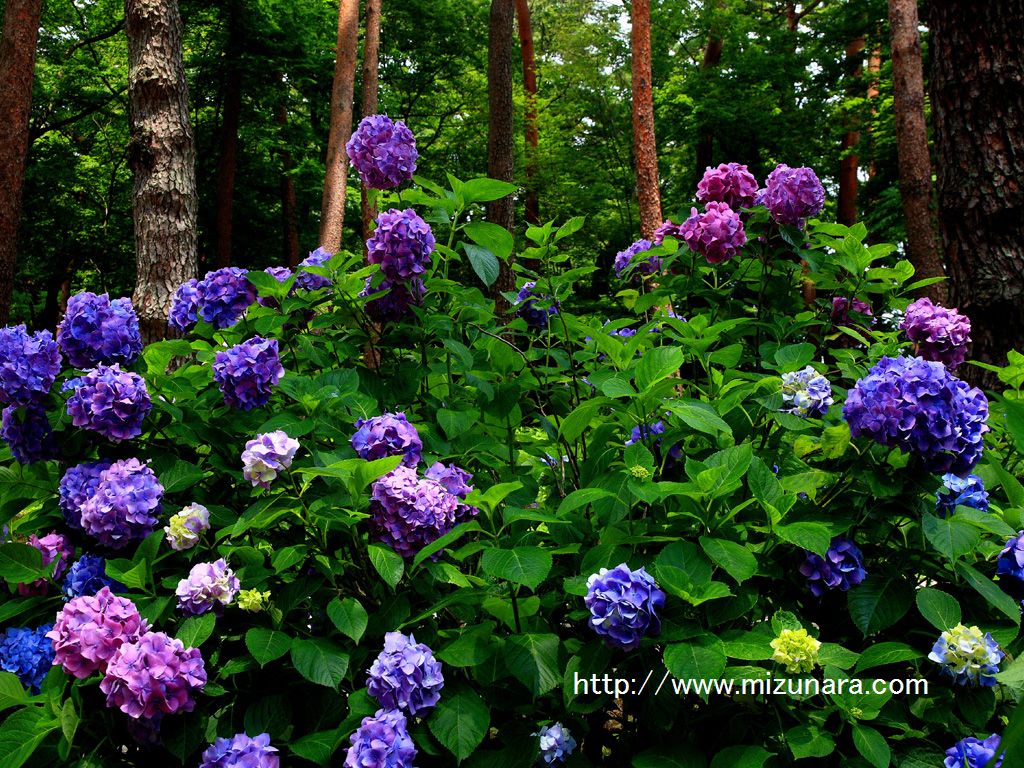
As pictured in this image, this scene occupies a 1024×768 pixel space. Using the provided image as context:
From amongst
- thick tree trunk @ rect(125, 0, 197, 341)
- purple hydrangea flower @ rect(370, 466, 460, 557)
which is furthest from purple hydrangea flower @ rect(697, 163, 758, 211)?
thick tree trunk @ rect(125, 0, 197, 341)

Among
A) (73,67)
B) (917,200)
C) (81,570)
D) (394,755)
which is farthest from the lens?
(73,67)

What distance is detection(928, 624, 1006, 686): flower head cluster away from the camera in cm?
159

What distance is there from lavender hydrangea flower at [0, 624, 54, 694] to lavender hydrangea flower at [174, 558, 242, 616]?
1.64 feet

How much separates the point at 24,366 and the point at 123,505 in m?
0.44

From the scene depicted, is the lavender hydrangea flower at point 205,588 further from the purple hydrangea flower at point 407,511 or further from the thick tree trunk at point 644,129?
the thick tree trunk at point 644,129

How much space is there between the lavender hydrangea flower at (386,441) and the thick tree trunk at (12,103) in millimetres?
9119

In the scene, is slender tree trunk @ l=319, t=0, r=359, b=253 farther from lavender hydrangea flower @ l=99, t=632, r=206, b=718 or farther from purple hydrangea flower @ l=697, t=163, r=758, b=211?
lavender hydrangea flower @ l=99, t=632, r=206, b=718

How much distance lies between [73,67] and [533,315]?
17.6m

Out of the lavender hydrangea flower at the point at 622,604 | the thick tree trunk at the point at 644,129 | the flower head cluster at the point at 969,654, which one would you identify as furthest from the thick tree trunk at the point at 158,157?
the thick tree trunk at the point at 644,129

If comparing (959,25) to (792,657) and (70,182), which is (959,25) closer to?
(792,657)

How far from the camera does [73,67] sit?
1691 cm

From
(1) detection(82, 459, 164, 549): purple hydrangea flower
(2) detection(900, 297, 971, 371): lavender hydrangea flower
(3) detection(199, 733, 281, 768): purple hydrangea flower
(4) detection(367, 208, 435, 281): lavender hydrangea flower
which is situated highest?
(4) detection(367, 208, 435, 281): lavender hydrangea flower

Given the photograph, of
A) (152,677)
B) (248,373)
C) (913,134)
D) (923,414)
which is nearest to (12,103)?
(248,373)

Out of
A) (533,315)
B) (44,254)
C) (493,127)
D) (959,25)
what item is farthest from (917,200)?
(44,254)
